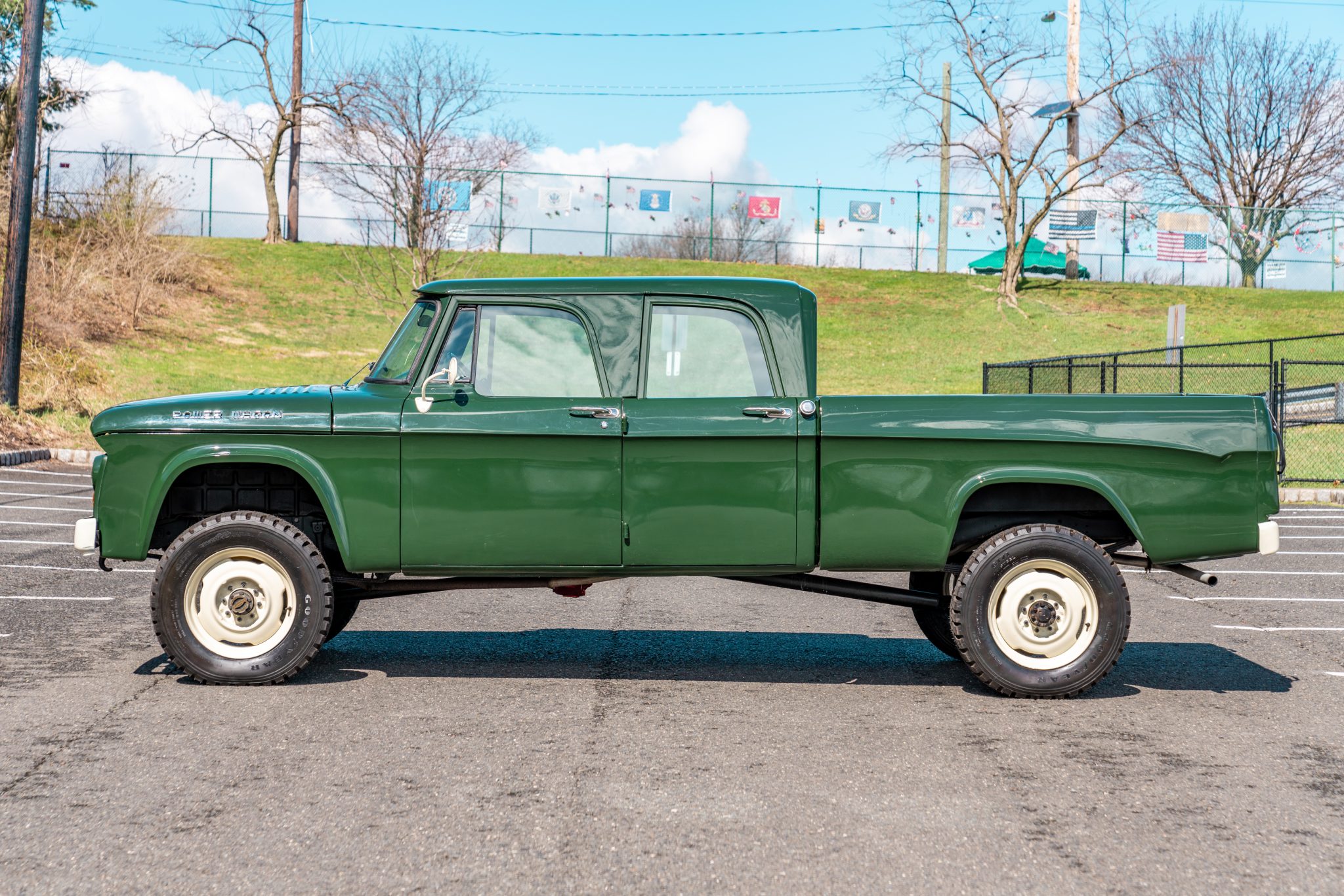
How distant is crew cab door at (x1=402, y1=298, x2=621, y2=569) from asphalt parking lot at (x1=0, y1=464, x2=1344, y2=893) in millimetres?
712

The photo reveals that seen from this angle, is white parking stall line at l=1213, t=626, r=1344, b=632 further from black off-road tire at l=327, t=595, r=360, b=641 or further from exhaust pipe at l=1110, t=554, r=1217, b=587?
black off-road tire at l=327, t=595, r=360, b=641

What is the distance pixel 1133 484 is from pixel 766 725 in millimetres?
2181

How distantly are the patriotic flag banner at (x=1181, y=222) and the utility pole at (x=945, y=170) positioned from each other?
26.2ft

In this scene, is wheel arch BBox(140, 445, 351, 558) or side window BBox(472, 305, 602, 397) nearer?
wheel arch BBox(140, 445, 351, 558)

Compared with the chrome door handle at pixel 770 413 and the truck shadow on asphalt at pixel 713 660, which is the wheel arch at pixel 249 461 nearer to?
the truck shadow on asphalt at pixel 713 660

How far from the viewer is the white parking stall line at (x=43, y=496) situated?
14.5 meters

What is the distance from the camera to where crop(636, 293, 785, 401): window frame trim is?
619 centimetres

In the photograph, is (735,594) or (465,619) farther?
(735,594)

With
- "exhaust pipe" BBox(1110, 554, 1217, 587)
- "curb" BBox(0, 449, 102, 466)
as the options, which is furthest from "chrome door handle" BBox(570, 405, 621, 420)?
"curb" BBox(0, 449, 102, 466)

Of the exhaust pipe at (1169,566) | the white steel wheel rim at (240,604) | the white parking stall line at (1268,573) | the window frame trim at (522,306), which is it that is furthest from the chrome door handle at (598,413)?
the white parking stall line at (1268,573)

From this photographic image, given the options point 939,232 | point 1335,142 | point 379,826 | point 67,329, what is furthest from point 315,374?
point 1335,142

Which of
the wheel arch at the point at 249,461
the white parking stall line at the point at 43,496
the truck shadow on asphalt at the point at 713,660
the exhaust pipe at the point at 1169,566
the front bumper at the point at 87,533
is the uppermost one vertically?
the wheel arch at the point at 249,461

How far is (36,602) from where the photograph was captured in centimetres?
834

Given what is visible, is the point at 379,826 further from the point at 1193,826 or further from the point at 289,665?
the point at 1193,826
